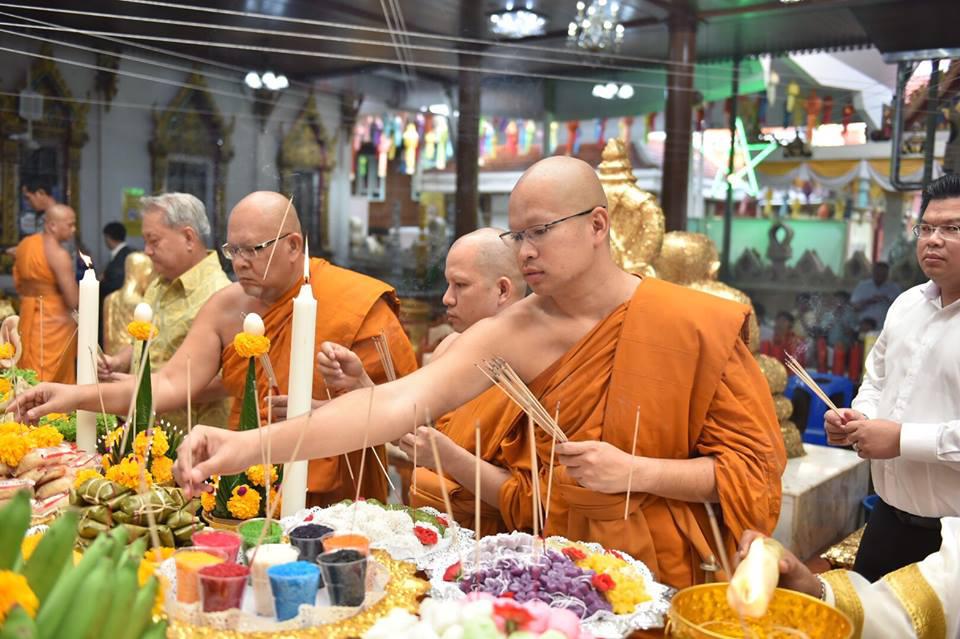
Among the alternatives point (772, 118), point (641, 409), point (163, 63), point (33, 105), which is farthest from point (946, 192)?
point (33, 105)

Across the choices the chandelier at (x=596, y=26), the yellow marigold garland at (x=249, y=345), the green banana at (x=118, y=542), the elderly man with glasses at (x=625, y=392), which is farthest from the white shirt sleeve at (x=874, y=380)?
the chandelier at (x=596, y=26)

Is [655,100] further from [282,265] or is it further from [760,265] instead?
[282,265]

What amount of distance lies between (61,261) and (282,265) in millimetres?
3008

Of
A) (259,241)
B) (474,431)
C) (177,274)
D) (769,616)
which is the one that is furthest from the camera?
(177,274)

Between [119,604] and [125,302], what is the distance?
3689 millimetres

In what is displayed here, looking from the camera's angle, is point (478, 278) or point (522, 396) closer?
point (522, 396)

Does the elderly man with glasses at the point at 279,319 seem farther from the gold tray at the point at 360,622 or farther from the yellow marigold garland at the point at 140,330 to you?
the gold tray at the point at 360,622

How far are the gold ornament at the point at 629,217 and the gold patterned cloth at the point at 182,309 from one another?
2039mm

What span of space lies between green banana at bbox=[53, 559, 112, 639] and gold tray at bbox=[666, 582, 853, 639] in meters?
0.73

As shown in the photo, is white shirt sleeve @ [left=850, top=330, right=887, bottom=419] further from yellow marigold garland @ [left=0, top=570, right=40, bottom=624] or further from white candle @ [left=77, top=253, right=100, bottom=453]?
yellow marigold garland @ [left=0, top=570, right=40, bottom=624]

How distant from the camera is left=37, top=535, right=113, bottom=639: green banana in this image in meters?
1.00

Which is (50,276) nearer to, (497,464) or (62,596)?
(497,464)

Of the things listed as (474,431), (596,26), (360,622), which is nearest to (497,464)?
(474,431)

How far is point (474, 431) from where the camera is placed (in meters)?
2.37
